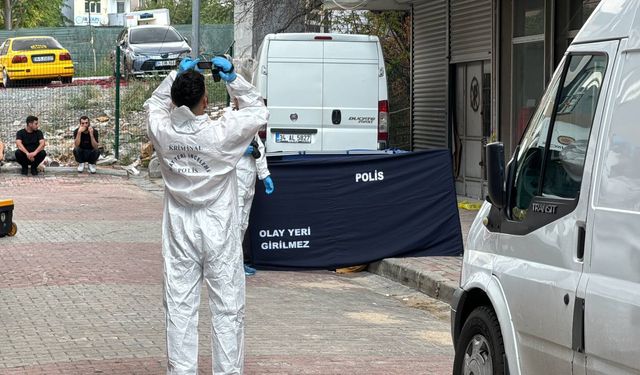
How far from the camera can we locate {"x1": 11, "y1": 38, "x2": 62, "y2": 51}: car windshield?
3269 cm

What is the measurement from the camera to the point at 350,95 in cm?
1734

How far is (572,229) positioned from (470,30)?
1448 centimetres

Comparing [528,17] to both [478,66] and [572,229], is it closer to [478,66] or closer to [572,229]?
[478,66]

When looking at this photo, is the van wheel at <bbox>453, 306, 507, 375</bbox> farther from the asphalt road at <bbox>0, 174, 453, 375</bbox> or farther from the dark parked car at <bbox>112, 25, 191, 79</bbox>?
the dark parked car at <bbox>112, 25, 191, 79</bbox>

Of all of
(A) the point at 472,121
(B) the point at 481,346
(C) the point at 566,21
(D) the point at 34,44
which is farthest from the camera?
(D) the point at 34,44

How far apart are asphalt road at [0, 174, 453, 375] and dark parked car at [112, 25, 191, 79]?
14196mm

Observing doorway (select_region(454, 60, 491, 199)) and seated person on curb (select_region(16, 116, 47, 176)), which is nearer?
doorway (select_region(454, 60, 491, 199))

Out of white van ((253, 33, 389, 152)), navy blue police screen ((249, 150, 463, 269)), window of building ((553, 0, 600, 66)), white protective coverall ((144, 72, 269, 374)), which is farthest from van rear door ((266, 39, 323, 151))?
white protective coverall ((144, 72, 269, 374))

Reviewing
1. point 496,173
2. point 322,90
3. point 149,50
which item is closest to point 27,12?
point 149,50

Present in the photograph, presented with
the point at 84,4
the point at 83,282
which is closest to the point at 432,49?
the point at 83,282

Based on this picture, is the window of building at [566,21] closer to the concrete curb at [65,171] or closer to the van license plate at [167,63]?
the concrete curb at [65,171]

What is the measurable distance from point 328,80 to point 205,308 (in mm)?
7604

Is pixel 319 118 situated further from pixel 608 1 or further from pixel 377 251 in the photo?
pixel 608 1

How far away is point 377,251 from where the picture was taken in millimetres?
12727
